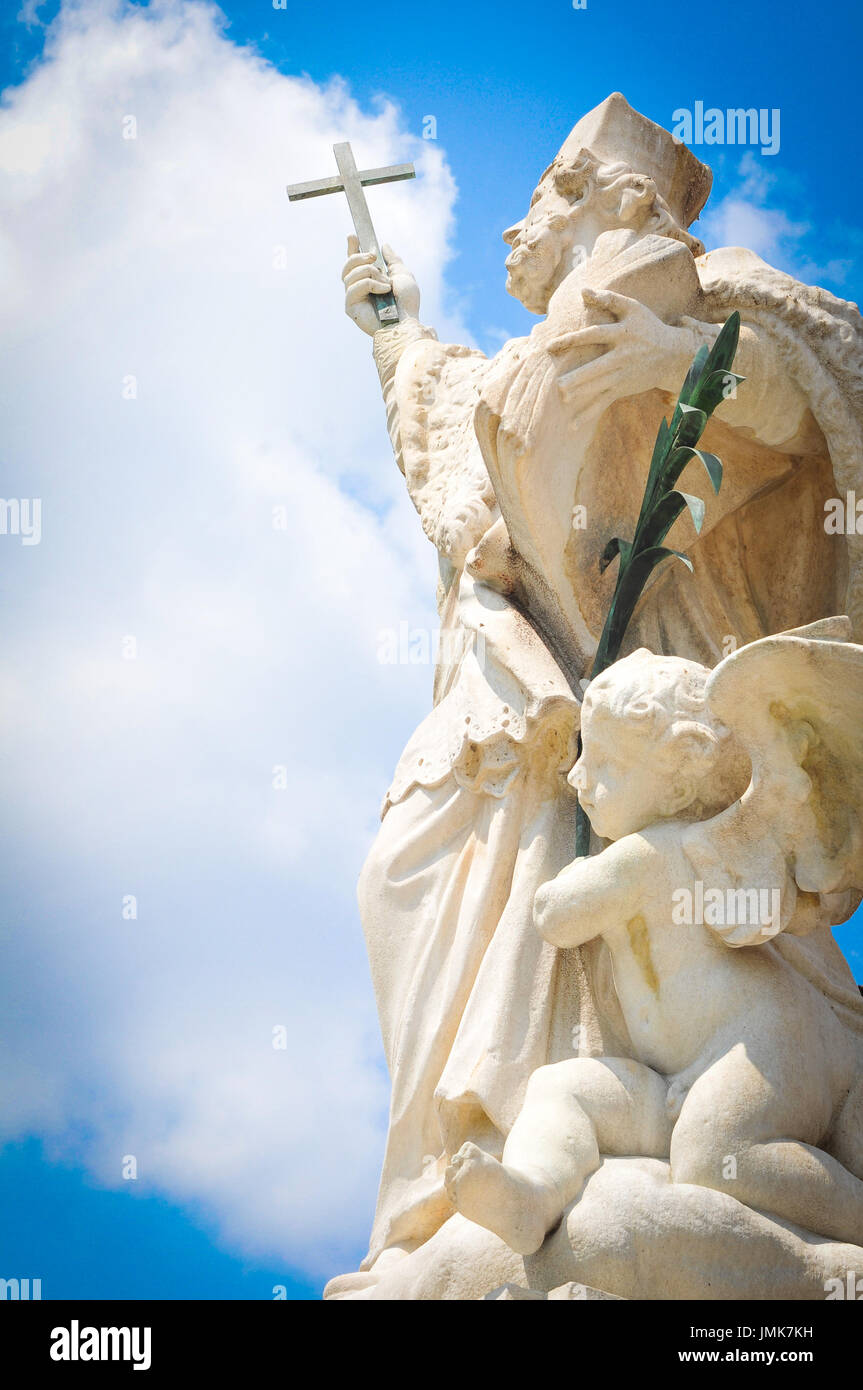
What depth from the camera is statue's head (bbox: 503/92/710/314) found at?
17.5 ft

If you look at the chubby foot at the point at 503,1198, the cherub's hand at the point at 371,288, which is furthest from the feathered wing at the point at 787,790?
the cherub's hand at the point at 371,288

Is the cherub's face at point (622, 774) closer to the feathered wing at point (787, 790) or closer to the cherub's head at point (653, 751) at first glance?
the cherub's head at point (653, 751)

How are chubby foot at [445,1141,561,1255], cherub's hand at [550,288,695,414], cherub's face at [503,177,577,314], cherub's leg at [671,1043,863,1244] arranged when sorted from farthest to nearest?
cherub's face at [503,177,577,314] → cherub's hand at [550,288,695,414] → cherub's leg at [671,1043,863,1244] → chubby foot at [445,1141,561,1255]

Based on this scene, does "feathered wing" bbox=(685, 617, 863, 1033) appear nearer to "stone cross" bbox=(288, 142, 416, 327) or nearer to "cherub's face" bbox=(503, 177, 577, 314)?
"cherub's face" bbox=(503, 177, 577, 314)

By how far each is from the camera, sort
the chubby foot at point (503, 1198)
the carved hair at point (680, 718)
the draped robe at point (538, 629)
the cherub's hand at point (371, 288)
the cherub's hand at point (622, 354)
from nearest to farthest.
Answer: the chubby foot at point (503, 1198) < the carved hair at point (680, 718) < the draped robe at point (538, 629) < the cherub's hand at point (622, 354) < the cherub's hand at point (371, 288)

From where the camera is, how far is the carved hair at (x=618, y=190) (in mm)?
5320

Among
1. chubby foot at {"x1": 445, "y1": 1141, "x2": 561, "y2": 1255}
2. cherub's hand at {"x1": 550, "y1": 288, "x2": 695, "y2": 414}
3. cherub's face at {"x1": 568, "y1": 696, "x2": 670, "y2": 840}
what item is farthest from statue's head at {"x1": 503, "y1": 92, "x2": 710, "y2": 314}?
chubby foot at {"x1": 445, "y1": 1141, "x2": 561, "y2": 1255}

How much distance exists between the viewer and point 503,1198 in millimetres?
3473

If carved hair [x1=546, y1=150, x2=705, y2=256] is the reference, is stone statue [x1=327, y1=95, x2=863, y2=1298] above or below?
below

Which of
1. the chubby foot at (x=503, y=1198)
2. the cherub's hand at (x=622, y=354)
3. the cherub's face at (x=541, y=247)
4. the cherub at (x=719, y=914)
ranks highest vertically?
the cherub's face at (x=541, y=247)

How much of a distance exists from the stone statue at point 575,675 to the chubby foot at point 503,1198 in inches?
0.5

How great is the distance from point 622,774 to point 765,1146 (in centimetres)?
97

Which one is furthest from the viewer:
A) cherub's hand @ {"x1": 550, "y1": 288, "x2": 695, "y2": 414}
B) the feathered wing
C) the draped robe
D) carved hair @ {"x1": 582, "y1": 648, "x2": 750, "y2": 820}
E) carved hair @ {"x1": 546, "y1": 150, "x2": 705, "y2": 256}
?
carved hair @ {"x1": 546, "y1": 150, "x2": 705, "y2": 256}

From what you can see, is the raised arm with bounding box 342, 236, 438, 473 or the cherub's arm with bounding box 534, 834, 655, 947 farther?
the raised arm with bounding box 342, 236, 438, 473
